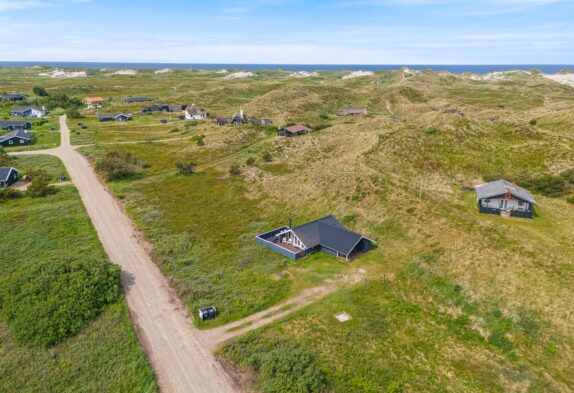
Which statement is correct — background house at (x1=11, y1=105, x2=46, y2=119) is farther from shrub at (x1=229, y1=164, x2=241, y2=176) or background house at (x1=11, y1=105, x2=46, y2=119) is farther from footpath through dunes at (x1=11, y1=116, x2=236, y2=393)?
shrub at (x1=229, y1=164, x2=241, y2=176)

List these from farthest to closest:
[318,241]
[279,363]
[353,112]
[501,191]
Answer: [353,112] → [501,191] → [318,241] → [279,363]

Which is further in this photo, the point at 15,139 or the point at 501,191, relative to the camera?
the point at 15,139

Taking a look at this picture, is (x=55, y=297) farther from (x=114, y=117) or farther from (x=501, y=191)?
(x=114, y=117)

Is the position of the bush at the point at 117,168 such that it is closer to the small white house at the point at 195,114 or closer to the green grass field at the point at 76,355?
the green grass field at the point at 76,355

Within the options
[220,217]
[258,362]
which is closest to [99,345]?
[258,362]

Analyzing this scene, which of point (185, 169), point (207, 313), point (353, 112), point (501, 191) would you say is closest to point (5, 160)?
point (185, 169)

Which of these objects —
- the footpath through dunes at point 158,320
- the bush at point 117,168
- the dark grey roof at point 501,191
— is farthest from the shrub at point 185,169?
the dark grey roof at point 501,191
